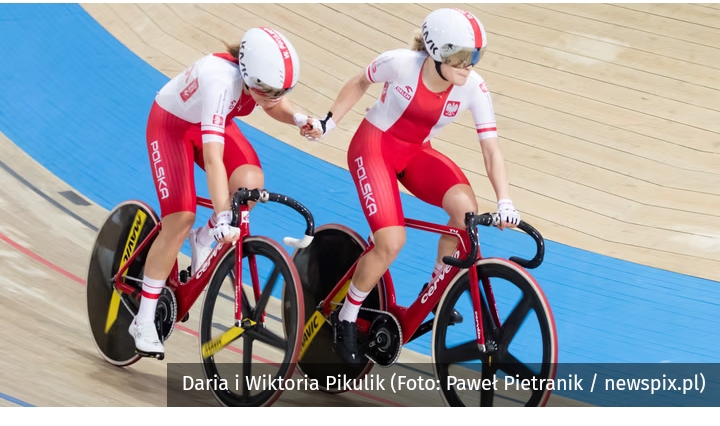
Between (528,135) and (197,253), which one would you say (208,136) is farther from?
(528,135)

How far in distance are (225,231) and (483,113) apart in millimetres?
1020

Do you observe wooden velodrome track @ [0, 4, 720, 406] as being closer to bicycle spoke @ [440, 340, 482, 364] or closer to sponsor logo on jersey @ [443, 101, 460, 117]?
bicycle spoke @ [440, 340, 482, 364]

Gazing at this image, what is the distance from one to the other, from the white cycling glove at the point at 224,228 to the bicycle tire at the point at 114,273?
723 mm

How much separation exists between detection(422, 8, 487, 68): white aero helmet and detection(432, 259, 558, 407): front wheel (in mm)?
689

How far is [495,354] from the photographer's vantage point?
3.58 metres

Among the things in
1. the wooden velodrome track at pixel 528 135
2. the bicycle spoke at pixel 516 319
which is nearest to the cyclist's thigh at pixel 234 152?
the wooden velodrome track at pixel 528 135

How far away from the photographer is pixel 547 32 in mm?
7598

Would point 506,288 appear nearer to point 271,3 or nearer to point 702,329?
point 702,329

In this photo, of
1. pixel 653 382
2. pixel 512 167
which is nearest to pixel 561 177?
pixel 512 167

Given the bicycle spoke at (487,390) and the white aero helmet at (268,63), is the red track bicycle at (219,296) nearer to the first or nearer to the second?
the white aero helmet at (268,63)

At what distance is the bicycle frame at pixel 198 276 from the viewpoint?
12.1 ft

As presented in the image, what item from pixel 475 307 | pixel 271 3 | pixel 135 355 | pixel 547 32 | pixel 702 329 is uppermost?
pixel 547 32

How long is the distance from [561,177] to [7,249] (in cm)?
310

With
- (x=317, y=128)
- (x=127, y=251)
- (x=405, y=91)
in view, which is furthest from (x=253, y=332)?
(x=405, y=91)
